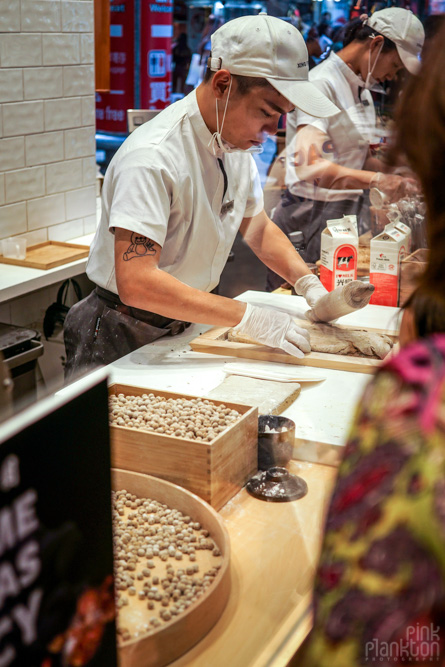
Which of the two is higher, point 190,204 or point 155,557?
point 190,204

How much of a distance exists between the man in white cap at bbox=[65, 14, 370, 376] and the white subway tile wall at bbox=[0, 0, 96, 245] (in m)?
1.04

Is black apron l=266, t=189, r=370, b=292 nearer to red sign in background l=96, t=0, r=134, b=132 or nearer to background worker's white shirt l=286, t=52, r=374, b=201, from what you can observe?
background worker's white shirt l=286, t=52, r=374, b=201

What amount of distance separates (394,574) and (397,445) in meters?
0.09

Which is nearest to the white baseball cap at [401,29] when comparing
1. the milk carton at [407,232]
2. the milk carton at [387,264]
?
the milk carton at [407,232]

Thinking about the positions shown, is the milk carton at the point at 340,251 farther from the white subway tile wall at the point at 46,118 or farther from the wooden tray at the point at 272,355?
the white subway tile wall at the point at 46,118

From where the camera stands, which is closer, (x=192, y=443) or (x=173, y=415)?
(x=192, y=443)

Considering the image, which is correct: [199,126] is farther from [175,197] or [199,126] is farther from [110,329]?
[110,329]

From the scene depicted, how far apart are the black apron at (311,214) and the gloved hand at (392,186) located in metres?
0.24

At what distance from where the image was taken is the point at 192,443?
1.30 metres

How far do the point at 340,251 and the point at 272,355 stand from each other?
0.70m

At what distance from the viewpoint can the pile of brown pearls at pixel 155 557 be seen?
1047 mm

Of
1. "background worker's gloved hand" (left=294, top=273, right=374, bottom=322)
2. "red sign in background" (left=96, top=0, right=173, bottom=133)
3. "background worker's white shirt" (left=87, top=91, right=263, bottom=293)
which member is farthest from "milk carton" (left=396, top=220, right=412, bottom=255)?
"red sign in background" (left=96, top=0, right=173, bottom=133)

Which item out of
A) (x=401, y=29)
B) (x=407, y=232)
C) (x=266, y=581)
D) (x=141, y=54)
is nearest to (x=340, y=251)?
(x=407, y=232)

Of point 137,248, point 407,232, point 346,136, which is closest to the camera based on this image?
point 137,248
